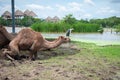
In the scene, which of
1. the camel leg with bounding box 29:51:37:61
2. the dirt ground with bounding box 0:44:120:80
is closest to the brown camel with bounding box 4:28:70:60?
the camel leg with bounding box 29:51:37:61

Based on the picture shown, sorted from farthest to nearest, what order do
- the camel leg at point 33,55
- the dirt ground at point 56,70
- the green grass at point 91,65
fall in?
the camel leg at point 33,55 < the green grass at point 91,65 < the dirt ground at point 56,70

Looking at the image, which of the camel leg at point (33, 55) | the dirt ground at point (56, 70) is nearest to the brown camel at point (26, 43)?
the camel leg at point (33, 55)

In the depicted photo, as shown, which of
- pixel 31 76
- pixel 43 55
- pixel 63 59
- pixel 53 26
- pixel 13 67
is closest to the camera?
pixel 31 76

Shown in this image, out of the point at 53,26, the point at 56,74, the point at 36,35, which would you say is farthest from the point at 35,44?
the point at 53,26

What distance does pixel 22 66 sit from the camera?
674cm

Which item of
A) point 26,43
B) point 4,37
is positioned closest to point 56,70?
point 26,43

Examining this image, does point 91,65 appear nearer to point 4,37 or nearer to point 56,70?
point 56,70

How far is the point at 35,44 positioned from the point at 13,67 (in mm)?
1141

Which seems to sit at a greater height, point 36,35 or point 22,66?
point 36,35

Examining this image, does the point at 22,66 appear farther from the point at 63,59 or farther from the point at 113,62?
the point at 113,62

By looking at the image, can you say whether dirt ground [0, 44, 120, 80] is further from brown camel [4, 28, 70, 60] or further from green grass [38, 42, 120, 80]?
brown camel [4, 28, 70, 60]

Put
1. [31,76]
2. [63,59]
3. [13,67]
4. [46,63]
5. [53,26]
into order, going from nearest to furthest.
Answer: [31,76]
[13,67]
[46,63]
[63,59]
[53,26]

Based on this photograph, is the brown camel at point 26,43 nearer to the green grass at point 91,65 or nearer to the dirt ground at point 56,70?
the dirt ground at point 56,70

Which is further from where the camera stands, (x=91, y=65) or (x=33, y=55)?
(x=33, y=55)
